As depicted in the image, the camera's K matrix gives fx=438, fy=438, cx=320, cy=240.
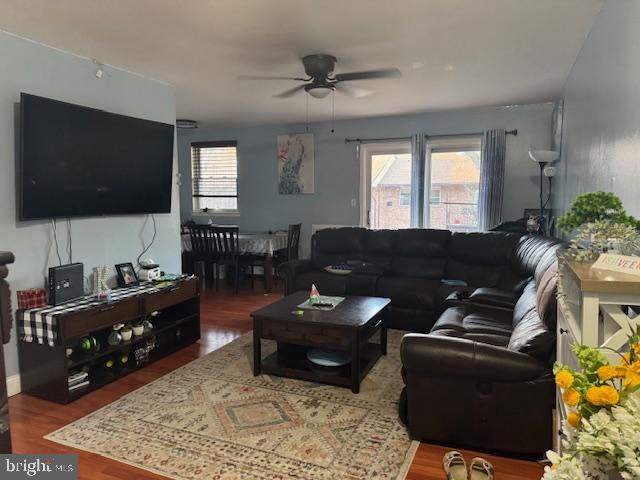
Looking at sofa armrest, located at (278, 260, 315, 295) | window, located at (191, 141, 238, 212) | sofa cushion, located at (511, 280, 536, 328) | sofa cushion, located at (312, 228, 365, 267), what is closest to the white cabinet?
sofa cushion, located at (511, 280, 536, 328)

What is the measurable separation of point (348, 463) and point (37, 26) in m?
3.23

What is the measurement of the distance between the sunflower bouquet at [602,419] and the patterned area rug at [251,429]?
4.66 feet

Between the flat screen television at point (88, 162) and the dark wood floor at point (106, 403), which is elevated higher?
the flat screen television at point (88, 162)

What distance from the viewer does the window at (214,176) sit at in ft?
23.9

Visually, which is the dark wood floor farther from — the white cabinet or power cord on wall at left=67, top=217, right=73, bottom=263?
the white cabinet

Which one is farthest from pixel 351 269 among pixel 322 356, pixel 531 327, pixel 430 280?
pixel 531 327

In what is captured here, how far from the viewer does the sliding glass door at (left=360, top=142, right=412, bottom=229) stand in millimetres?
6207

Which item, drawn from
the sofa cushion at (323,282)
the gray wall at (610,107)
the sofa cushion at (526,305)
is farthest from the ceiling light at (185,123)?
the sofa cushion at (526,305)

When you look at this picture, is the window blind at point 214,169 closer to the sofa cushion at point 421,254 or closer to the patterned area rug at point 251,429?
the sofa cushion at point 421,254

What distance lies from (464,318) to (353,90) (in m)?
2.53

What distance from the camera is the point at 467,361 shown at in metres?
2.16

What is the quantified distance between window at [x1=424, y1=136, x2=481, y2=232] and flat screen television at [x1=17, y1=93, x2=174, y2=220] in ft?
11.5

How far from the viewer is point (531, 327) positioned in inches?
90.9

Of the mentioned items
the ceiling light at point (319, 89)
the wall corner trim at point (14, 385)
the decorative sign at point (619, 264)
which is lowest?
the wall corner trim at point (14, 385)
